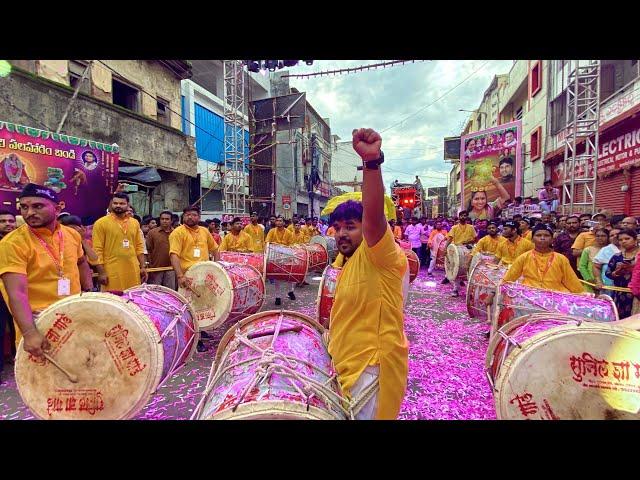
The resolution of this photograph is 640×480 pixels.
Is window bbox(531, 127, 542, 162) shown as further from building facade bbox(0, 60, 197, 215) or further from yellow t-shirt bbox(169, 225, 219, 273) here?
yellow t-shirt bbox(169, 225, 219, 273)

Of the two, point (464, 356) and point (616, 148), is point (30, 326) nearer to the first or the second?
point (464, 356)

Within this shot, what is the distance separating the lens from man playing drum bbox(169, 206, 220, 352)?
538 cm

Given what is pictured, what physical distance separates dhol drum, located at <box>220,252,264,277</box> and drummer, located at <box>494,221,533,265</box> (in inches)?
181

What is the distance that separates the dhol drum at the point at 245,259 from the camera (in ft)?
23.0

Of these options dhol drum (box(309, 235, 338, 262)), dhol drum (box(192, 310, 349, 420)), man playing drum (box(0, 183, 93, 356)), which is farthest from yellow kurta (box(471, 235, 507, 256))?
man playing drum (box(0, 183, 93, 356))

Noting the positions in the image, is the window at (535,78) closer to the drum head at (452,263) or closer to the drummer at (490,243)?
the drum head at (452,263)

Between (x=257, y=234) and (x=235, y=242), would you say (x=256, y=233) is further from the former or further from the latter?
(x=235, y=242)

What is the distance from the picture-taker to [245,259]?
7250 mm

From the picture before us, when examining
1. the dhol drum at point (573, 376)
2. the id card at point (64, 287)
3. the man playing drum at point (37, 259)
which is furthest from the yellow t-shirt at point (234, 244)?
the dhol drum at point (573, 376)

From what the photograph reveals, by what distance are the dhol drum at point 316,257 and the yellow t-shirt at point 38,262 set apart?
6172 mm

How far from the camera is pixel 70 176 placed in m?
7.50

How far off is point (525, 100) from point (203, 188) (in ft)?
63.9

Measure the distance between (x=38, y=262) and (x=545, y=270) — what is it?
5.29 meters
